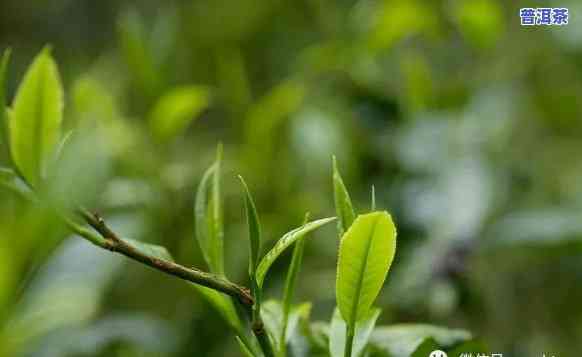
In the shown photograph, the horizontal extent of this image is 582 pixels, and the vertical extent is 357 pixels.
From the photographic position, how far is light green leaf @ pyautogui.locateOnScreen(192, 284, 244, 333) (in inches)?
14.0

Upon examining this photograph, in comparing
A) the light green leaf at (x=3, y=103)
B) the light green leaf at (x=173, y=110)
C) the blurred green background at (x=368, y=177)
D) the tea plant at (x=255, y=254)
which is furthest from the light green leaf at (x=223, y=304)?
the light green leaf at (x=173, y=110)

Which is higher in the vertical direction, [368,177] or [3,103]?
[3,103]

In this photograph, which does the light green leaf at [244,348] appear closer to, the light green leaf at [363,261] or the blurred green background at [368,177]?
the light green leaf at [363,261]

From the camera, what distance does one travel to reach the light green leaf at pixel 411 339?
1.24ft

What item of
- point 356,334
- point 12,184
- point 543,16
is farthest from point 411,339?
point 543,16

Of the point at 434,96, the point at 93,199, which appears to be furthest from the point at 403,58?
the point at 93,199

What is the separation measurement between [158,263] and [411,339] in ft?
0.42

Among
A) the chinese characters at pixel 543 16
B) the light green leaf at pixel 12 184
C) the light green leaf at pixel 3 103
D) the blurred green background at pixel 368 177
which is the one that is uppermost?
the light green leaf at pixel 3 103

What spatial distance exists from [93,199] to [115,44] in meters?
0.78

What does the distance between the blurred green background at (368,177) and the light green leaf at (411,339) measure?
0.79ft

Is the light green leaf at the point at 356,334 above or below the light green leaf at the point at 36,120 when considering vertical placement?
below

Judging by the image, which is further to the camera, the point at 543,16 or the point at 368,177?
the point at 368,177

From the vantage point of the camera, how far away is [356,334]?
0.36 meters

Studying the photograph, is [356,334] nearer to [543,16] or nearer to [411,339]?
[411,339]
